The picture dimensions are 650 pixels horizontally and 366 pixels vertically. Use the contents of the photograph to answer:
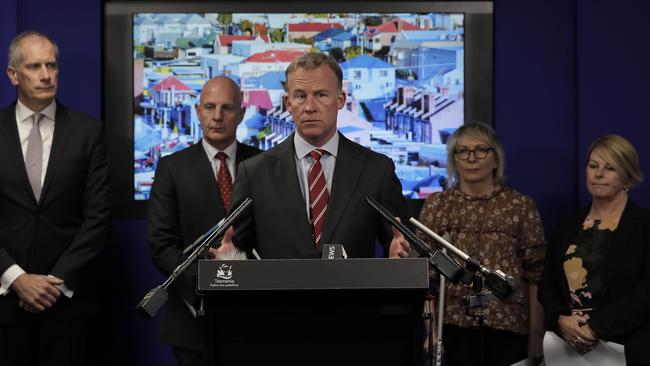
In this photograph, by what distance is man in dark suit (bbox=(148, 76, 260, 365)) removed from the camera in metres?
4.11

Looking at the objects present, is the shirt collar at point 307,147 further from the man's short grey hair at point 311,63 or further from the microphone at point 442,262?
the microphone at point 442,262

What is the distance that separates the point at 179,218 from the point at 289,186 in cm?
144

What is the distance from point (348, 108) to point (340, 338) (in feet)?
9.23

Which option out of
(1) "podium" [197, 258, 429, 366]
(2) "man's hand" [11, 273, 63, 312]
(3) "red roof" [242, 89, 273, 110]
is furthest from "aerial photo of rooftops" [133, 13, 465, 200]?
(1) "podium" [197, 258, 429, 366]

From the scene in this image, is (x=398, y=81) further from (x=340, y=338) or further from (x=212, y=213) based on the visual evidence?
(x=340, y=338)

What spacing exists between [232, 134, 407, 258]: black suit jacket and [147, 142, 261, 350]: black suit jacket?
1.22 m

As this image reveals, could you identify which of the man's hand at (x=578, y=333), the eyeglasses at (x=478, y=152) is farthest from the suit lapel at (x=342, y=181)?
the man's hand at (x=578, y=333)

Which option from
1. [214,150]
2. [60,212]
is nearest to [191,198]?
[214,150]

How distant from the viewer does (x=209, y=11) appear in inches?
201

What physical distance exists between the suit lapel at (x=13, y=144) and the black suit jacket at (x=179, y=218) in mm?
589

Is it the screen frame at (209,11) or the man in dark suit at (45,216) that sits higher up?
the screen frame at (209,11)

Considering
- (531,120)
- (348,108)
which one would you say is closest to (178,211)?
(348,108)

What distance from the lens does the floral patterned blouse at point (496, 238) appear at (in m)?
4.24

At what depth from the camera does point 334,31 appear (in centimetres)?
511
